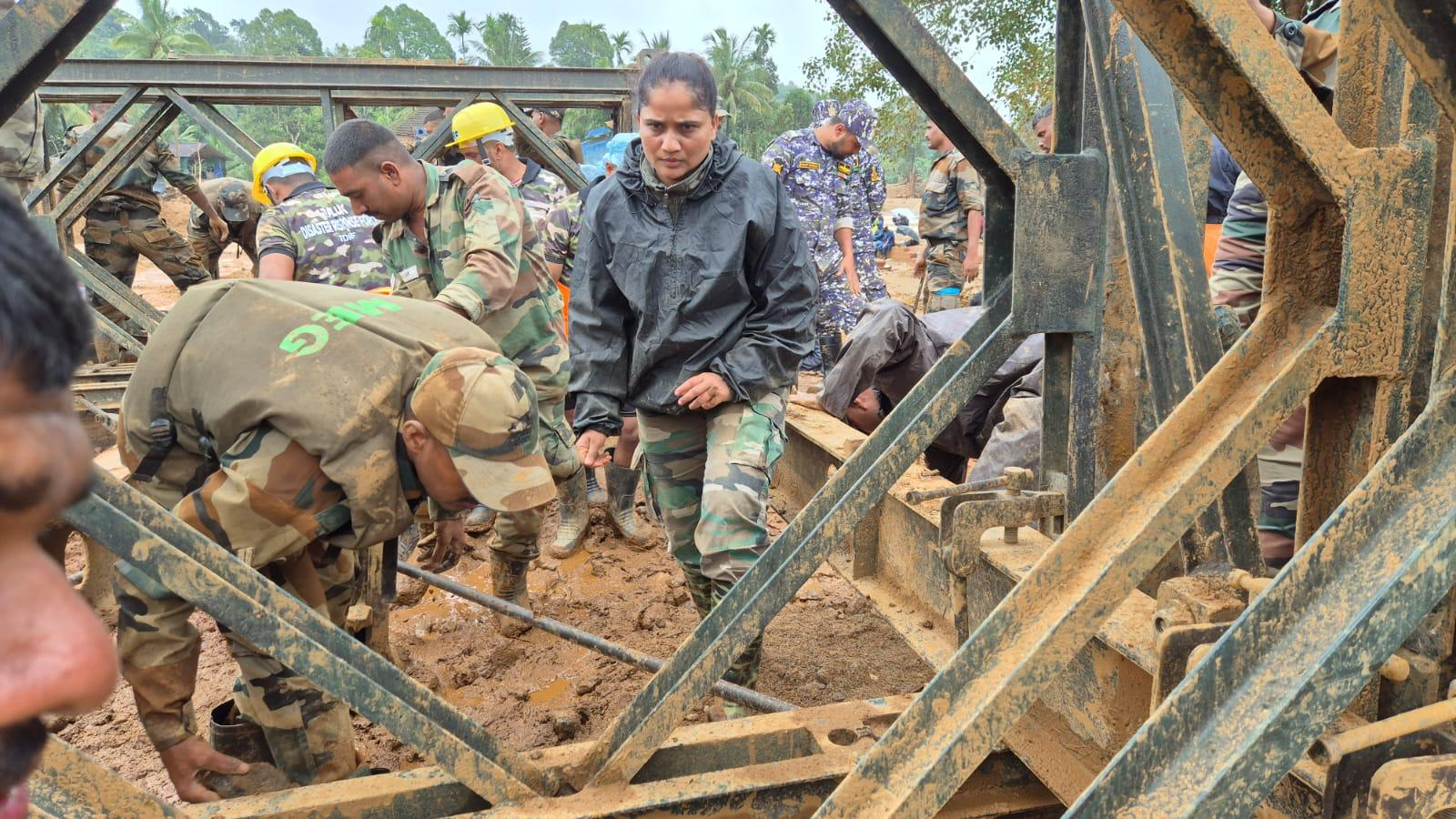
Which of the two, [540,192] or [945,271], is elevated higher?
[540,192]

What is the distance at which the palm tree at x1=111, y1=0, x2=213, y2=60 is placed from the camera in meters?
50.6

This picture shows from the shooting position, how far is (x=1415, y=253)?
1.48 m

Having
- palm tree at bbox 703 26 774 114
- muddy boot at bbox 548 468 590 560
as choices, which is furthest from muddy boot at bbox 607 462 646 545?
palm tree at bbox 703 26 774 114

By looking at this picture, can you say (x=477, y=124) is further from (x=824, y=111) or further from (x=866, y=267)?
(x=866, y=267)

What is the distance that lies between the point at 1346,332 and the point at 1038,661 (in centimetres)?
62

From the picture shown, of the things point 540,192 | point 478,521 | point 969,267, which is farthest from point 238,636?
point 969,267

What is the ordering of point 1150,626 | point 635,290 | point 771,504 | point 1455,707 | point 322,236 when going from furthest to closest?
point 771,504, point 322,236, point 635,290, point 1150,626, point 1455,707

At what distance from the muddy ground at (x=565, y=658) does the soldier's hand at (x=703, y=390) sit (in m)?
1.05

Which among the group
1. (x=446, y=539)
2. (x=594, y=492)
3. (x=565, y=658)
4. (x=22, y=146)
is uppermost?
(x=22, y=146)

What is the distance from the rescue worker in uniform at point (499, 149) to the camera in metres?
5.94

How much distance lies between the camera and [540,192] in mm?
5801

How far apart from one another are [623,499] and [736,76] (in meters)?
52.3

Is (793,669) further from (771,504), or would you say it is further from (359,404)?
(359,404)

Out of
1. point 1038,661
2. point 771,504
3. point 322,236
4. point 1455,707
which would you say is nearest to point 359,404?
point 1038,661
